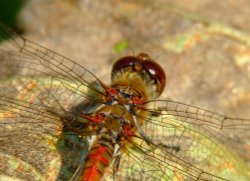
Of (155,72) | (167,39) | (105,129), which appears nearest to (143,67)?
(155,72)

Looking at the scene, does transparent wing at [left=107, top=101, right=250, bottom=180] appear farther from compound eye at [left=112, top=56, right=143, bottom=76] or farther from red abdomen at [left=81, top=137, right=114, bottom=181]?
compound eye at [left=112, top=56, right=143, bottom=76]

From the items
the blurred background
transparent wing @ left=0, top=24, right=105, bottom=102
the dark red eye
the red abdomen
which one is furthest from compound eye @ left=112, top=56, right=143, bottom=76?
the red abdomen

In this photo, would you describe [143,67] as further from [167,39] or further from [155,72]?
[167,39]

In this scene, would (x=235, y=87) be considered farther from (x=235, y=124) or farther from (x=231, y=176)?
(x=231, y=176)

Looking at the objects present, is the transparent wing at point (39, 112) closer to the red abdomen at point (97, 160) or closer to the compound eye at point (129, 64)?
the red abdomen at point (97, 160)

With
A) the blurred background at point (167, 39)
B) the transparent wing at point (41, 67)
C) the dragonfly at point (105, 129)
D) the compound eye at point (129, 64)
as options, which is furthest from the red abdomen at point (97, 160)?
the blurred background at point (167, 39)

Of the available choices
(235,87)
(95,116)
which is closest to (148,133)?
(95,116)
